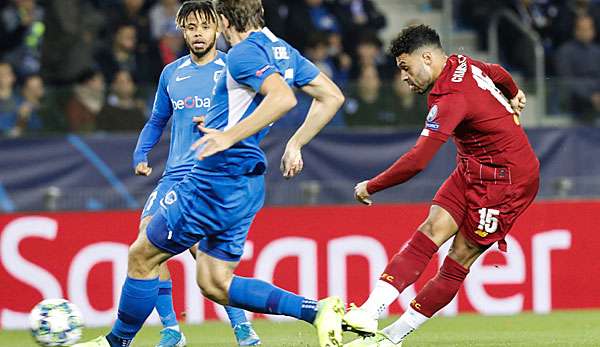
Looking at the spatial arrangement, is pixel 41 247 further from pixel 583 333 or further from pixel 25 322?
pixel 583 333

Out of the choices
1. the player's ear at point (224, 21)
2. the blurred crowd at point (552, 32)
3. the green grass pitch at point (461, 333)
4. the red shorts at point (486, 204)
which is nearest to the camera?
the player's ear at point (224, 21)

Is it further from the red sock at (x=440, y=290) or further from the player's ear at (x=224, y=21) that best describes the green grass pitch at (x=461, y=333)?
the player's ear at (x=224, y=21)

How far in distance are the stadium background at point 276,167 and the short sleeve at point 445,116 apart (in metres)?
4.58

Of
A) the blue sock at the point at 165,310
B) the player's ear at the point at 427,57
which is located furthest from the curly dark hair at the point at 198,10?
the blue sock at the point at 165,310

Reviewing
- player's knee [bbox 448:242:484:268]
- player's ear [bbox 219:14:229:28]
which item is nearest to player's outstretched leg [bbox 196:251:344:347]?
player's knee [bbox 448:242:484:268]

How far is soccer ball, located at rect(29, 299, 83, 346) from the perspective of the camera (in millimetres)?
8062

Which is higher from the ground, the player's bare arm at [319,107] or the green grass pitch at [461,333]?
the player's bare arm at [319,107]

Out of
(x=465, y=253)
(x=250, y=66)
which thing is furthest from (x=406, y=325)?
(x=250, y=66)

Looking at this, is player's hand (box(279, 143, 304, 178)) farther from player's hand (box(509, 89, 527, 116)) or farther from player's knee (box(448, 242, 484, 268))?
player's hand (box(509, 89, 527, 116))

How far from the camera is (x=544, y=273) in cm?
1259

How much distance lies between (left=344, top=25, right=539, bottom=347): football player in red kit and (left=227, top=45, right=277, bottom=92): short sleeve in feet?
4.40

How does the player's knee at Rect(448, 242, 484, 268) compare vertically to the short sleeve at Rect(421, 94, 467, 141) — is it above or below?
below

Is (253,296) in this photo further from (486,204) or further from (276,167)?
(276,167)

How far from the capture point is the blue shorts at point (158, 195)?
884 cm
